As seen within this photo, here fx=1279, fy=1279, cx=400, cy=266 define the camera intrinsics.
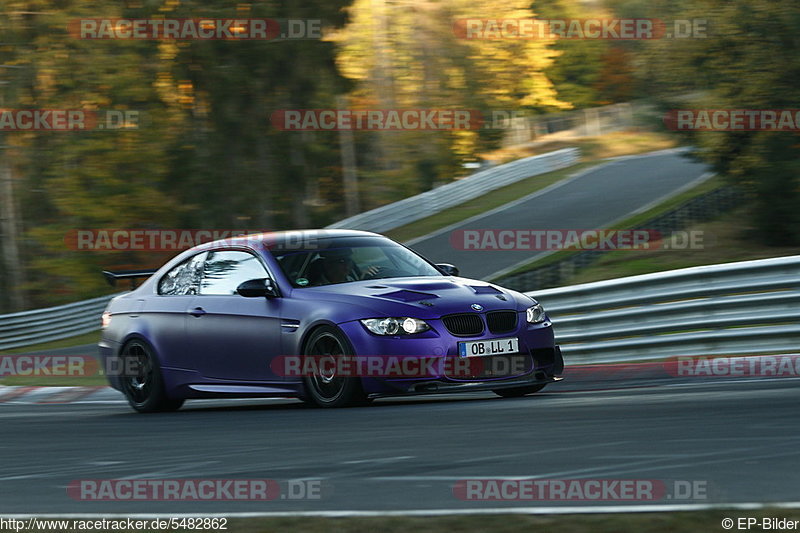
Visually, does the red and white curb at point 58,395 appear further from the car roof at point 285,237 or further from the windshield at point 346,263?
the windshield at point 346,263

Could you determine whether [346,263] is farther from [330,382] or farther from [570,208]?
[570,208]

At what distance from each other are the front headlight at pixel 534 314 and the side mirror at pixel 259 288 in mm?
2007

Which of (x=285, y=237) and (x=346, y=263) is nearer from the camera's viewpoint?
(x=346, y=263)

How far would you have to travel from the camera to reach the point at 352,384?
9.52m

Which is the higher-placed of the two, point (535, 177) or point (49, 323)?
point (535, 177)

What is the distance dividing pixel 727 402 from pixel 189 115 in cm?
3213

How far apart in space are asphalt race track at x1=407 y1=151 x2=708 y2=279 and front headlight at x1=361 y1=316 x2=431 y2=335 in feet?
53.1

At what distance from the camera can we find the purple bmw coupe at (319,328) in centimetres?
943

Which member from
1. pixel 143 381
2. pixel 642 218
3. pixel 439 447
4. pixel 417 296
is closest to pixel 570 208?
pixel 642 218

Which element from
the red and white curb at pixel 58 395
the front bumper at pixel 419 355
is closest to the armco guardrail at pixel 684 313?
the front bumper at pixel 419 355

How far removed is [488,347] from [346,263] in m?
1.56

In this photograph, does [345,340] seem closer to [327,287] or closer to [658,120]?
[327,287]

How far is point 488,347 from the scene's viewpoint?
9570mm

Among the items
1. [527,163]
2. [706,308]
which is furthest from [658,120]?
[527,163]
